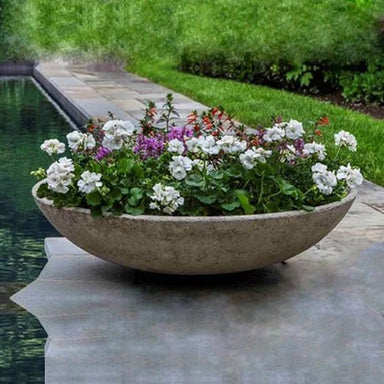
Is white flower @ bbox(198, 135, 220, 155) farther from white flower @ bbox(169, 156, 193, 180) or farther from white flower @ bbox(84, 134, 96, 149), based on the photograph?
white flower @ bbox(84, 134, 96, 149)

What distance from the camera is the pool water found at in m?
4.43

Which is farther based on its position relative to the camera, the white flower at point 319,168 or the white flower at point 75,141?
the white flower at point 75,141

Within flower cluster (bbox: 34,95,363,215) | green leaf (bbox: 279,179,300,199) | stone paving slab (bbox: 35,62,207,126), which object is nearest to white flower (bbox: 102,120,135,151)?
flower cluster (bbox: 34,95,363,215)

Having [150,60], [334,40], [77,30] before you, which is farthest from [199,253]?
[77,30]

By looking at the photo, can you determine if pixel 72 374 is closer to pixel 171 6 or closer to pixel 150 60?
pixel 150 60

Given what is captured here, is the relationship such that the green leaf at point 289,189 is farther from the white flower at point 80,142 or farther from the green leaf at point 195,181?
the white flower at point 80,142

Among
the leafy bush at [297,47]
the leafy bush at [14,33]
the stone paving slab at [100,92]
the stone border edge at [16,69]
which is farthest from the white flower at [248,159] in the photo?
the leafy bush at [14,33]

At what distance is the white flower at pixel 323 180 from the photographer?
16.2 ft

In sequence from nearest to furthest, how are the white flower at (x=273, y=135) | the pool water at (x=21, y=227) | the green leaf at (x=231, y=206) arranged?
the pool water at (x=21, y=227) < the green leaf at (x=231, y=206) < the white flower at (x=273, y=135)

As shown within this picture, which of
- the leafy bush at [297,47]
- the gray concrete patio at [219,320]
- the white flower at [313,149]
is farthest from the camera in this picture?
the leafy bush at [297,47]

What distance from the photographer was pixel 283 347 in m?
4.24

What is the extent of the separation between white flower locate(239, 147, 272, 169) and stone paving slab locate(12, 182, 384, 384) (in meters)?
0.55

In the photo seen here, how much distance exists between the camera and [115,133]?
519 cm

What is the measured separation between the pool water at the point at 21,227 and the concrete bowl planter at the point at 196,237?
0.46 metres
